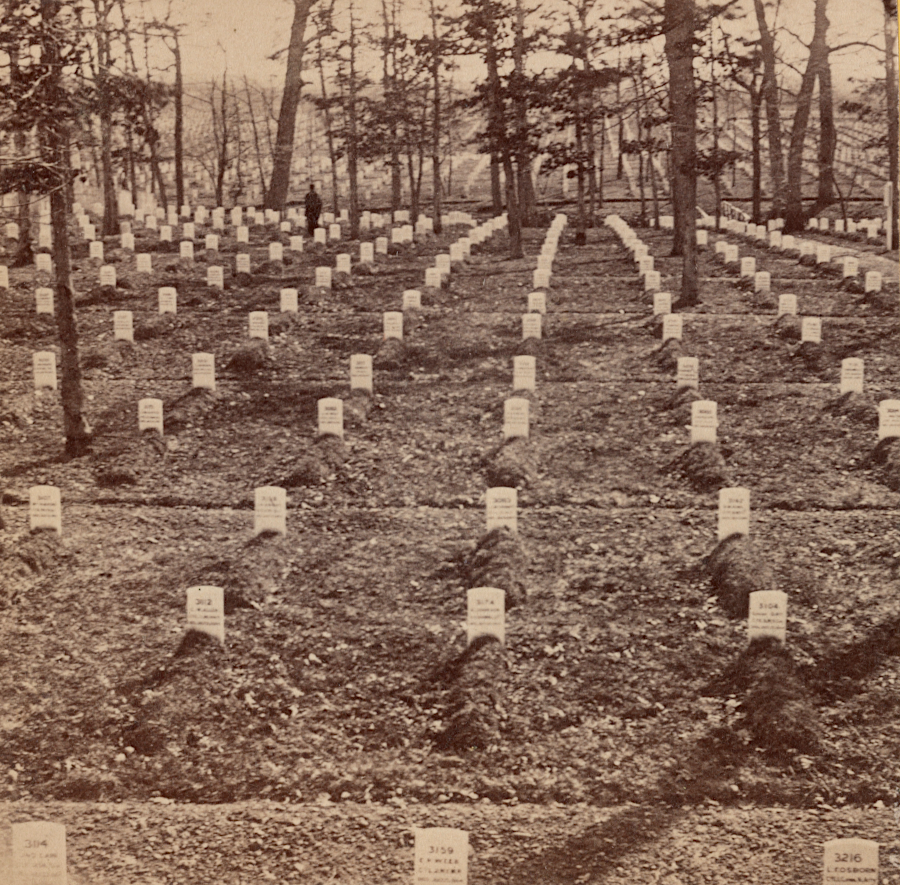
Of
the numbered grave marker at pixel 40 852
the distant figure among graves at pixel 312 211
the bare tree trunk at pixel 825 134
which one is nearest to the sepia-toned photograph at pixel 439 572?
the numbered grave marker at pixel 40 852

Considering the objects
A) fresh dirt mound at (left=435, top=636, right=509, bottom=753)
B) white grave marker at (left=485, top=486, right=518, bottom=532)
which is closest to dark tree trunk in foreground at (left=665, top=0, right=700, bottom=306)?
white grave marker at (left=485, top=486, right=518, bottom=532)

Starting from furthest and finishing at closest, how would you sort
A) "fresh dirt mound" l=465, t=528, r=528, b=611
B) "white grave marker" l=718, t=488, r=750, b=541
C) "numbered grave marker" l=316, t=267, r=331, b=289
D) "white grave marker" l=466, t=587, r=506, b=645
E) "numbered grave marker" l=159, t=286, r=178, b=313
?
"numbered grave marker" l=316, t=267, r=331, b=289 < "numbered grave marker" l=159, t=286, r=178, b=313 < "white grave marker" l=718, t=488, r=750, b=541 < "fresh dirt mound" l=465, t=528, r=528, b=611 < "white grave marker" l=466, t=587, r=506, b=645

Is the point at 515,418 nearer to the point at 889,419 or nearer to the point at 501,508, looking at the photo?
the point at 501,508

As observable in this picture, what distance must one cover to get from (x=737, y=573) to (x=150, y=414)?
620 centimetres

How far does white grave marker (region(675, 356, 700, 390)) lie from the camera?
11.9 metres

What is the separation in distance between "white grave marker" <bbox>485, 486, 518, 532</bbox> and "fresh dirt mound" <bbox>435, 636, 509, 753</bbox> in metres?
1.67

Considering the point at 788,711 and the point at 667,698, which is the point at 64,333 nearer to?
the point at 667,698

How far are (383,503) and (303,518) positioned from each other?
0.74 m

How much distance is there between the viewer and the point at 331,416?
34.8 feet

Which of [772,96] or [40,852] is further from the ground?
[772,96]

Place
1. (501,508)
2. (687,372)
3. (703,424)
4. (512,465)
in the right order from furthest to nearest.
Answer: (687,372)
(703,424)
(512,465)
(501,508)

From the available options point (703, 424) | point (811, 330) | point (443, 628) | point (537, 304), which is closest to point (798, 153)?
point (537, 304)

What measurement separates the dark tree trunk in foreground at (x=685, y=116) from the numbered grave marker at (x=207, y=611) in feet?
35.8

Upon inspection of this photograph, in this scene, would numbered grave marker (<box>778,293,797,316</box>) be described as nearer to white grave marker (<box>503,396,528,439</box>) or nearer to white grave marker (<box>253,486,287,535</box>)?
white grave marker (<box>503,396,528,439</box>)
